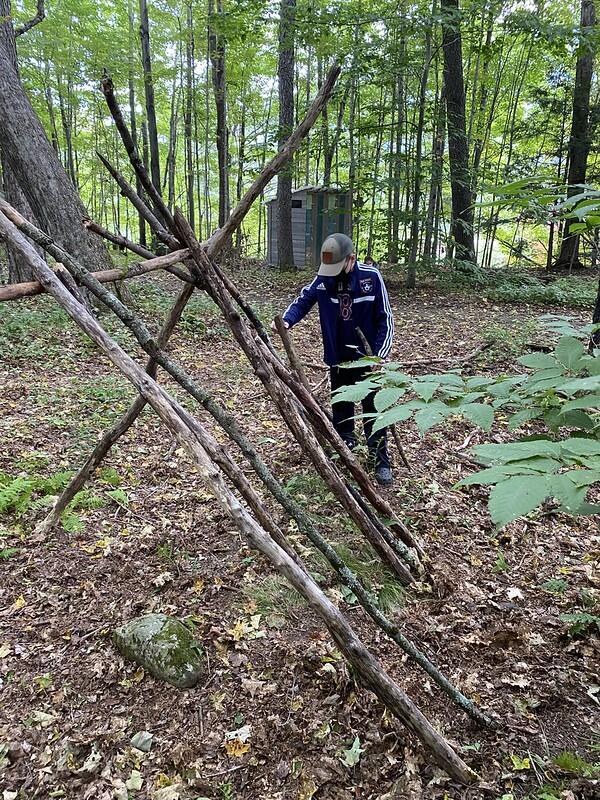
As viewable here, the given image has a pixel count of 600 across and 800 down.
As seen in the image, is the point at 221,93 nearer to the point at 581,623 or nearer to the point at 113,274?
the point at 113,274

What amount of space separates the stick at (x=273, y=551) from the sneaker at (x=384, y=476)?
222cm

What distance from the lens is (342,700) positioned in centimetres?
255

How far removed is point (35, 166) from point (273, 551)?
826cm

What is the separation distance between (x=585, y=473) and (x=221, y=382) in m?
5.95

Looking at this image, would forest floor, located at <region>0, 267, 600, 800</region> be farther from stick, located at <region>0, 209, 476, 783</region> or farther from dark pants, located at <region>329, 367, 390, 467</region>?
dark pants, located at <region>329, 367, 390, 467</region>

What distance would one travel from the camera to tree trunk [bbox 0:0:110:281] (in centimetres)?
739

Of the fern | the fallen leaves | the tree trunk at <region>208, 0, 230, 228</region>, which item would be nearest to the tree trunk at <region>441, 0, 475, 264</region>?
the tree trunk at <region>208, 0, 230, 228</region>

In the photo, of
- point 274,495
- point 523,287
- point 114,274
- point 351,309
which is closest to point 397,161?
point 523,287

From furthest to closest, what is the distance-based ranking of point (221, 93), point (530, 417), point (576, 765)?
point (221, 93) → point (576, 765) → point (530, 417)

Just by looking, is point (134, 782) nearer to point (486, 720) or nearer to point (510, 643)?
point (486, 720)

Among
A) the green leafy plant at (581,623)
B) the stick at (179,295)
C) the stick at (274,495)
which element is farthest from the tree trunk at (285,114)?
the green leafy plant at (581,623)

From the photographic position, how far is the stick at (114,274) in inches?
83.7

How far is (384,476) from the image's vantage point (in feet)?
14.1

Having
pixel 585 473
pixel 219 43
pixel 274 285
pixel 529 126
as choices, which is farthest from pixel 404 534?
pixel 529 126
